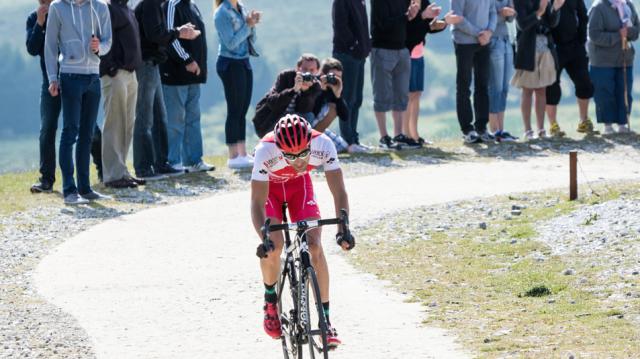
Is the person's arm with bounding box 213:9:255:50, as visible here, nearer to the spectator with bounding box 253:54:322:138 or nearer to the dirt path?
the spectator with bounding box 253:54:322:138

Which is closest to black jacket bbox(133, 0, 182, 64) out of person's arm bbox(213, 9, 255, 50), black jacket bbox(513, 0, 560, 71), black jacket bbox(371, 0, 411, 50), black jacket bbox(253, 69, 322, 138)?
person's arm bbox(213, 9, 255, 50)

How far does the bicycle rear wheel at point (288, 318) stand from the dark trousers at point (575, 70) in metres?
11.9

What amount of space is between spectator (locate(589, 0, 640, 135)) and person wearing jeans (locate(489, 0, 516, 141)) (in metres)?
2.18

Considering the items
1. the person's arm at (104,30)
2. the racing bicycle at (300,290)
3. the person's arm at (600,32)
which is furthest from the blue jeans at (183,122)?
→ the person's arm at (600,32)

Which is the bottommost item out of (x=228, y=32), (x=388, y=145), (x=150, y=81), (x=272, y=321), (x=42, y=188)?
(x=272, y=321)

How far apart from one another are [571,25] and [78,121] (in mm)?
10089

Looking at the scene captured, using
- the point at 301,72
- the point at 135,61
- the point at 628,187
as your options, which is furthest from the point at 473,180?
the point at 135,61

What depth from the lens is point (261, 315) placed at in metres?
6.07

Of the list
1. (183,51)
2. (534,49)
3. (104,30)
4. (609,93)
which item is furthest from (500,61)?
(104,30)

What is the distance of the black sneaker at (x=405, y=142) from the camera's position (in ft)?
48.3

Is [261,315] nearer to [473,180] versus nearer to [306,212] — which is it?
[306,212]

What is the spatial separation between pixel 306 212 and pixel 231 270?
2308mm

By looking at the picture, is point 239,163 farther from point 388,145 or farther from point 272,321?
point 272,321

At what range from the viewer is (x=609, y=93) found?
1622 cm
